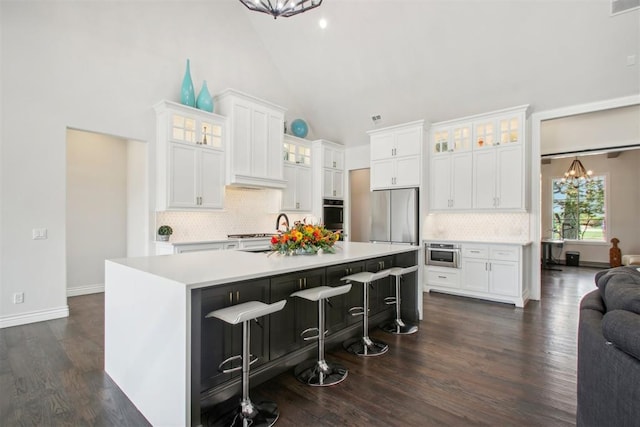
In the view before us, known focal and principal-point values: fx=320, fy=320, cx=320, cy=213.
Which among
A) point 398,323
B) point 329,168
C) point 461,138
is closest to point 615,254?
point 461,138

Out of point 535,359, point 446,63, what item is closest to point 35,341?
point 535,359

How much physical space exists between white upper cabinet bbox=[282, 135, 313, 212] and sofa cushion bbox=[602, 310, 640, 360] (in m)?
5.28

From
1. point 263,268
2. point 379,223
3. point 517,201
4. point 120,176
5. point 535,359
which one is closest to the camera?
point 263,268

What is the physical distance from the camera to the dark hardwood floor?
1.99 metres

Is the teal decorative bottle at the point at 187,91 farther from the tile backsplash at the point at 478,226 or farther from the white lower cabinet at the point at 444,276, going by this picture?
the white lower cabinet at the point at 444,276

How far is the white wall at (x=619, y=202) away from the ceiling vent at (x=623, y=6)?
6.06 metres

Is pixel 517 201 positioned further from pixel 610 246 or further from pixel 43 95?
pixel 43 95

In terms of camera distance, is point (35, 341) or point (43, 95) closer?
point (35, 341)

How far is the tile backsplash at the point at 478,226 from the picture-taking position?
5.19m

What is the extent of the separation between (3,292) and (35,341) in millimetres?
933

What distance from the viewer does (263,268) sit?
2.21 meters

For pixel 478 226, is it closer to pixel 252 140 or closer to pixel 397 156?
pixel 397 156

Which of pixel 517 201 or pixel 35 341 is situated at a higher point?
pixel 517 201

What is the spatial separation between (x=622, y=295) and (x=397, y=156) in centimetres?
451
